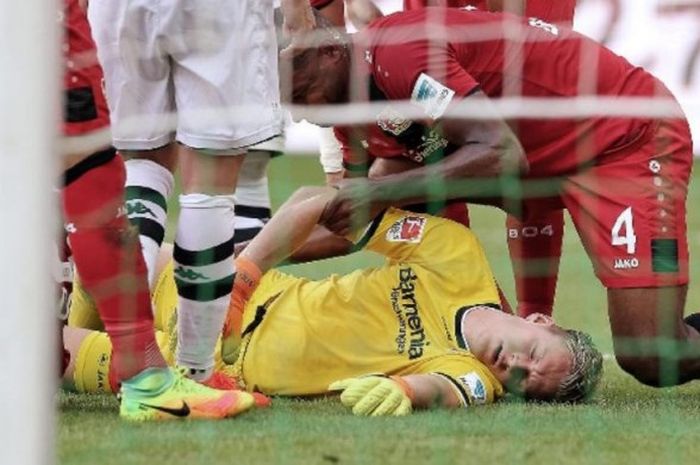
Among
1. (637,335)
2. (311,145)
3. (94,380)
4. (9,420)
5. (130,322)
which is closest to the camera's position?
(9,420)

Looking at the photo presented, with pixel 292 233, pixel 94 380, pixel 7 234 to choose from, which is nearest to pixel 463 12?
pixel 292 233

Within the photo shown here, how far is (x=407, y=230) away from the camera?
3957 mm

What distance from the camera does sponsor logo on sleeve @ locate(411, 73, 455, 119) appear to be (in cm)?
379

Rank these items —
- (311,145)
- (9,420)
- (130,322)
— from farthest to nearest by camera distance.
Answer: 1. (311,145)
2. (130,322)
3. (9,420)

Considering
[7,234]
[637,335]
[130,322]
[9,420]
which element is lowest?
[637,335]

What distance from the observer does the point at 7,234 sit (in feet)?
6.77

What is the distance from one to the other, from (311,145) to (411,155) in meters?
3.95

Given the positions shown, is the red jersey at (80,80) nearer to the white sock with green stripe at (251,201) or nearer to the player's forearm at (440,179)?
the player's forearm at (440,179)

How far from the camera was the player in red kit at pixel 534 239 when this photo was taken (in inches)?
184

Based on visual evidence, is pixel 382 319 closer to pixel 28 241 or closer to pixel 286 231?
pixel 286 231

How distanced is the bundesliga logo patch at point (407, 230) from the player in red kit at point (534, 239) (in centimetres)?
54

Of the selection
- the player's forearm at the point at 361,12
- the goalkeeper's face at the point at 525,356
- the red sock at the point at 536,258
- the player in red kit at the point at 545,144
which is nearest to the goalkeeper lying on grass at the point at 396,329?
the goalkeeper's face at the point at 525,356

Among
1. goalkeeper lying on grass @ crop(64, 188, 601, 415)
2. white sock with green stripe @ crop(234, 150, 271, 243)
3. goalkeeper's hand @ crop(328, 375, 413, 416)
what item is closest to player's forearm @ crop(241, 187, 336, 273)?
goalkeeper lying on grass @ crop(64, 188, 601, 415)

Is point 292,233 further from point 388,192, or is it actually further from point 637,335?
point 637,335
